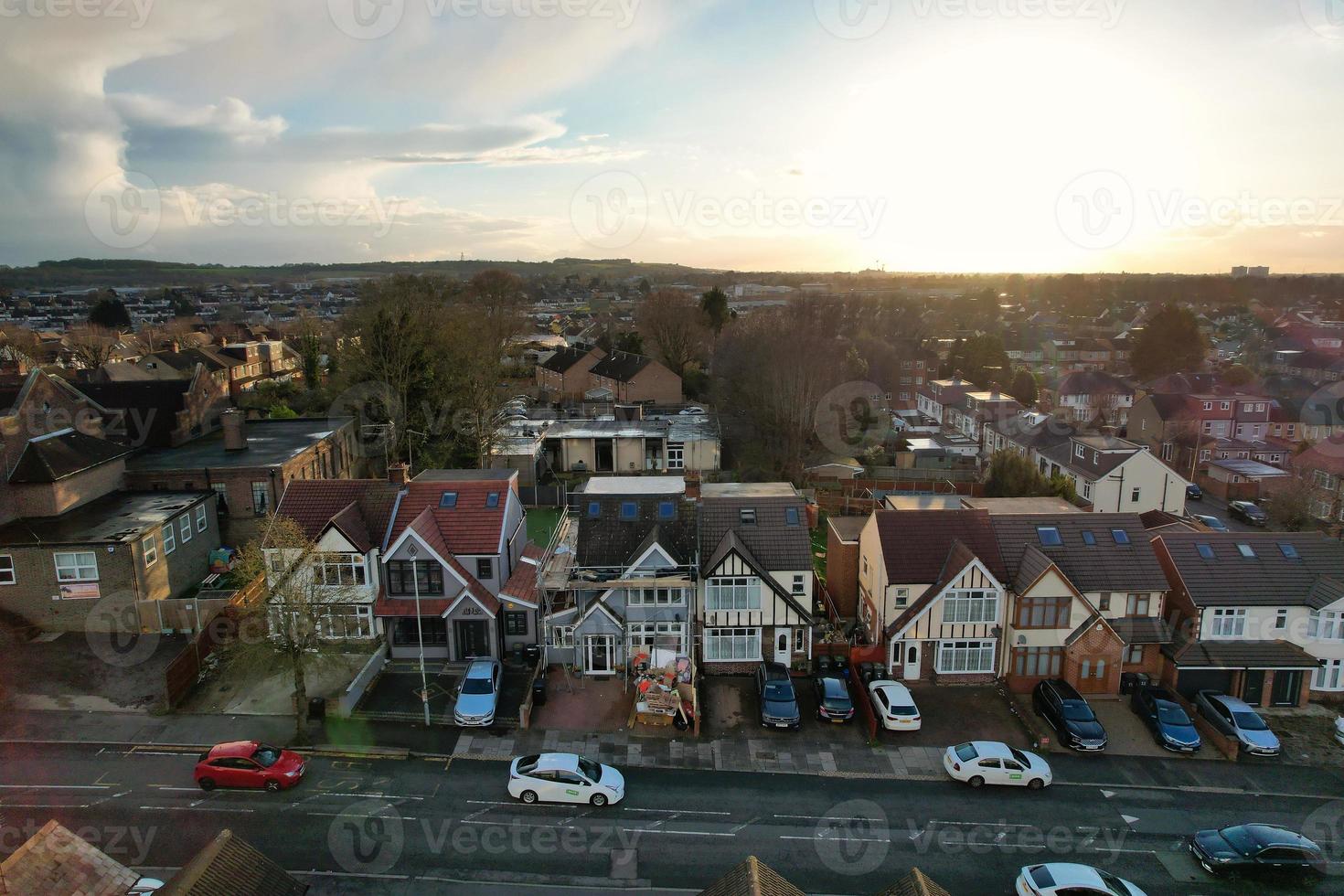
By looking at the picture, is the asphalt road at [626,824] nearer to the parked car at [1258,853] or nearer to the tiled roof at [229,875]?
the parked car at [1258,853]

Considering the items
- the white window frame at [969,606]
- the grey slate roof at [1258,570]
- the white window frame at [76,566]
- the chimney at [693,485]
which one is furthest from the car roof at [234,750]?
the grey slate roof at [1258,570]

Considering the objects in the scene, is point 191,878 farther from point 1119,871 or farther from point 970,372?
A: point 970,372

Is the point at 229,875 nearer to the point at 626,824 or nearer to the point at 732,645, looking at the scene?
the point at 626,824

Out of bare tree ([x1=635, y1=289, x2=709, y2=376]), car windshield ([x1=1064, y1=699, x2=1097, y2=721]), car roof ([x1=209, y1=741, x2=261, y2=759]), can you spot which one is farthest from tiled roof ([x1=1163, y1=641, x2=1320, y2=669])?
bare tree ([x1=635, y1=289, x2=709, y2=376])

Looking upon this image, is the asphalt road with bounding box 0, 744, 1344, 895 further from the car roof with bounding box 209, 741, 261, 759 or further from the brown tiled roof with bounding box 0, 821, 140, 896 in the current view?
the brown tiled roof with bounding box 0, 821, 140, 896

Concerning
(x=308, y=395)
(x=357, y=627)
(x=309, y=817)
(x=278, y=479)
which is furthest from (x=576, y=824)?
(x=308, y=395)

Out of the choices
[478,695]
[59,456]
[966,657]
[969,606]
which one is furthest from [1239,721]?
[59,456]
